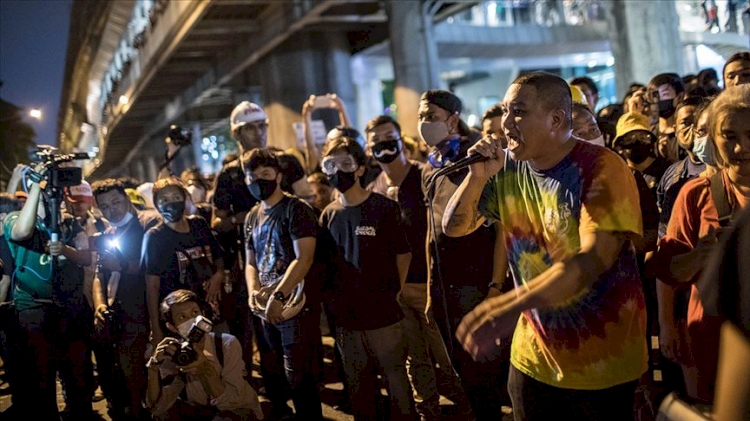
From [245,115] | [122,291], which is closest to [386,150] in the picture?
[245,115]

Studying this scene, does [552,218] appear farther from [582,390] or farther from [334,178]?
[334,178]

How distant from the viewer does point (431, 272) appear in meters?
4.69

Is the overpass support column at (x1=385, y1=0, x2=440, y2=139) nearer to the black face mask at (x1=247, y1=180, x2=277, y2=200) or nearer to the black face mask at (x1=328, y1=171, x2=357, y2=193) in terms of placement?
the black face mask at (x1=247, y1=180, x2=277, y2=200)

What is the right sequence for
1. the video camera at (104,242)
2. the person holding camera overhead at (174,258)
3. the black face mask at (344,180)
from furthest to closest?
the video camera at (104,242), the person holding camera overhead at (174,258), the black face mask at (344,180)

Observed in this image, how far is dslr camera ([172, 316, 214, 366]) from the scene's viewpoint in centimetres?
481

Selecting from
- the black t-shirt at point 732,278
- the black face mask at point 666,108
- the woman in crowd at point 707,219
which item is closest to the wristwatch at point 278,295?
the woman in crowd at point 707,219

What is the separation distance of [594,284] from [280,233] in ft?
9.42

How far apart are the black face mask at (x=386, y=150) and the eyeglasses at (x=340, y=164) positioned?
412mm

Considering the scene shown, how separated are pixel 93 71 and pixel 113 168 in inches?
714

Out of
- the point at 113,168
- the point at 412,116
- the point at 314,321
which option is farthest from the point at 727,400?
the point at 113,168

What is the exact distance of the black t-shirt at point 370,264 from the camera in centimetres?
480

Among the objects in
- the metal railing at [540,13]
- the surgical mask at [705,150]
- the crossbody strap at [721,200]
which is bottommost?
the crossbody strap at [721,200]

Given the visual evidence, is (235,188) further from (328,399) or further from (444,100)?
(444,100)

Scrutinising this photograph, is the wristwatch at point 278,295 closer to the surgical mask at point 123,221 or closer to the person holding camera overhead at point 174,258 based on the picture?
the person holding camera overhead at point 174,258
